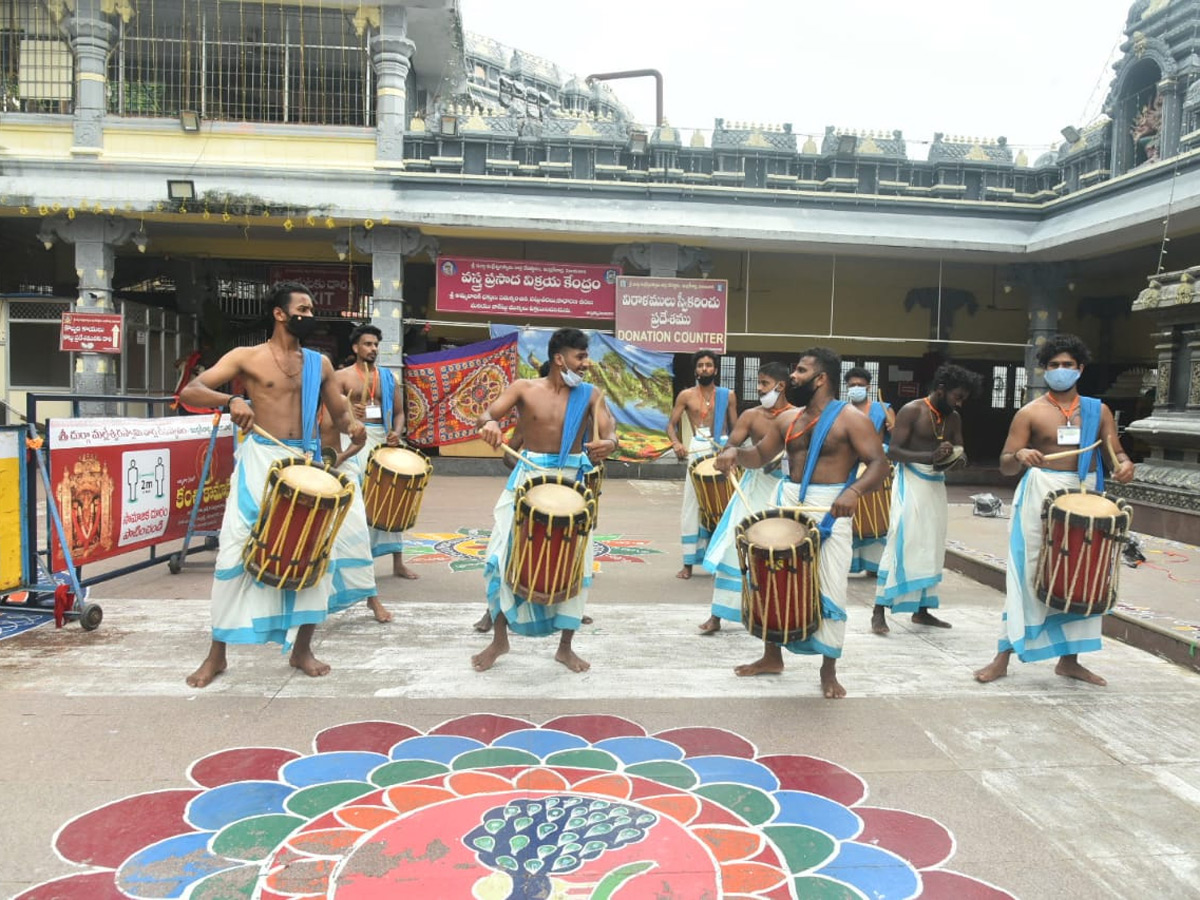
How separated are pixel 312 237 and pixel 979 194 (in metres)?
11.7

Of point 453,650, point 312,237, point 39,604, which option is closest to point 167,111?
point 312,237

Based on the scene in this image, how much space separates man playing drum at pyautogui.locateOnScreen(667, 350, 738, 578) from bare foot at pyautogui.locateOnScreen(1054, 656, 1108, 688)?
2.96 metres

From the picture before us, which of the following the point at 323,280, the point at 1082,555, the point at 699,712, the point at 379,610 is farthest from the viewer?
the point at 323,280

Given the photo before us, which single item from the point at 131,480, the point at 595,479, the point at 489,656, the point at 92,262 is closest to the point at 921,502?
the point at 595,479

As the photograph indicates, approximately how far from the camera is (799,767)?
3.68 meters

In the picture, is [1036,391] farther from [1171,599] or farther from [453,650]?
[453,650]

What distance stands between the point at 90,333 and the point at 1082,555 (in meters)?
14.3

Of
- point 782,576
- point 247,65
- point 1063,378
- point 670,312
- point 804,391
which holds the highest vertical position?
point 247,65

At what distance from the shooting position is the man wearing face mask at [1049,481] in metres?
4.83

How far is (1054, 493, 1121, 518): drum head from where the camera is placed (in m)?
4.67

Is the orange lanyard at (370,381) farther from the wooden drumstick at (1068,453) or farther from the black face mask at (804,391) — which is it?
the wooden drumstick at (1068,453)

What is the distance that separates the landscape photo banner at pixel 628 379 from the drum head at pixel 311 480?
33.8 feet

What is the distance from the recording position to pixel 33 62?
14.5 meters

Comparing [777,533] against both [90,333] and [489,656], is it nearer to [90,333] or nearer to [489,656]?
[489,656]
